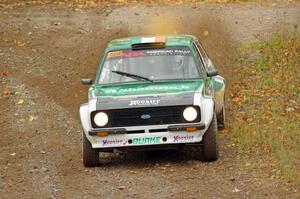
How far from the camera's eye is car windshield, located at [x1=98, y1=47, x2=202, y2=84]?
11.9m

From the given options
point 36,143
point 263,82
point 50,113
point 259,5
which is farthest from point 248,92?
point 259,5

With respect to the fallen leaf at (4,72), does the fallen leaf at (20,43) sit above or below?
below

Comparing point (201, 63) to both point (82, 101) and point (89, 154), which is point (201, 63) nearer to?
point (89, 154)

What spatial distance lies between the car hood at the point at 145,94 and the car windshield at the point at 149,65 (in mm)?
249

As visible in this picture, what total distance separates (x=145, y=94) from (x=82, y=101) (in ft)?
18.8

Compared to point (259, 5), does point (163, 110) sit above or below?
above

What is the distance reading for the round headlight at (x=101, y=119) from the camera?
10.9 meters

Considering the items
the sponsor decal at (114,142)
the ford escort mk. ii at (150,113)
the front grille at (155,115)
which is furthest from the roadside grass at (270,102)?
the sponsor decal at (114,142)

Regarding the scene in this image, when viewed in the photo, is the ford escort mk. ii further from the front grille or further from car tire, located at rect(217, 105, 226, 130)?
car tire, located at rect(217, 105, 226, 130)

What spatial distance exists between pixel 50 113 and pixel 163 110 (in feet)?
16.6

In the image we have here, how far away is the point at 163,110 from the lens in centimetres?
1080

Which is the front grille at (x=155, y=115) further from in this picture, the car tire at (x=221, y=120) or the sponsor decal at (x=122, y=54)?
the car tire at (x=221, y=120)

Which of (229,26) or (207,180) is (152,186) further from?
(229,26)

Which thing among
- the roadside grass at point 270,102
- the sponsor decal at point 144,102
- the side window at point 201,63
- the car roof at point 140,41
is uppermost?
the car roof at point 140,41
